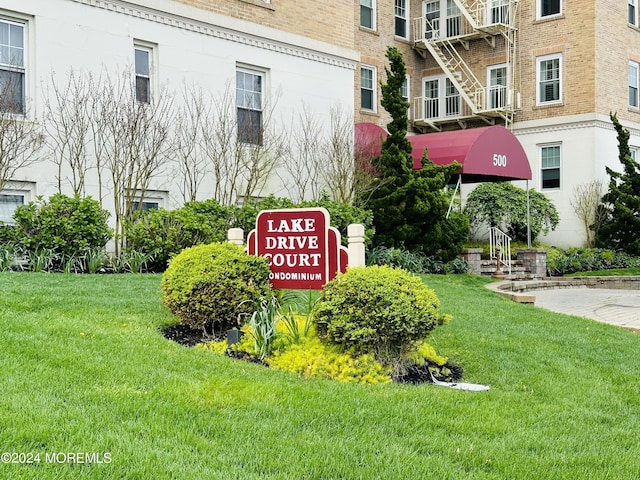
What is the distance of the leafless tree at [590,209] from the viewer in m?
25.0

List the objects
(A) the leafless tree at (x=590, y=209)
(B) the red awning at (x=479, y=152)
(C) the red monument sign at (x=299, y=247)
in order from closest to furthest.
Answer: (C) the red monument sign at (x=299, y=247), (B) the red awning at (x=479, y=152), (A) the leafless tree at (x=590, y=209)

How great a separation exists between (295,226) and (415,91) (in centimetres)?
2251

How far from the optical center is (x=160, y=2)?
15.2 metres

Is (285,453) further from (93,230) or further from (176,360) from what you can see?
(93,230)

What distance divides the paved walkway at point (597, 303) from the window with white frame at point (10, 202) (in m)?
10.4

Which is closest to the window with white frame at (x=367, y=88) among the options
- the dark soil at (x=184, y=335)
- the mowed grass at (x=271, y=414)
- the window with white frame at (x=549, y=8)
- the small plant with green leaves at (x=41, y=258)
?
the window with white frame at (x=549, y=8)

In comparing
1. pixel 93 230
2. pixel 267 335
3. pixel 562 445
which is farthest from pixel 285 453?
pixel 93 230

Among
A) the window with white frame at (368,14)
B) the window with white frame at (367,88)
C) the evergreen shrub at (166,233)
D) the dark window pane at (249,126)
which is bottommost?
the evergreen shrub at (166,233)

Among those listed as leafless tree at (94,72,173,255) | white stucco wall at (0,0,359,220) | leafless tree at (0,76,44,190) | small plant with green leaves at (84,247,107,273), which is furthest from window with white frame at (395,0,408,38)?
small plant with green leaves at (84,247,107,273)

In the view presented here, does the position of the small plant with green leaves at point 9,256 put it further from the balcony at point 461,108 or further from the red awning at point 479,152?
the balcony at point 461,108

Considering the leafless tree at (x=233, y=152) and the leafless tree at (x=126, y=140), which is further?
the leafless tree at (x=233, y=152)

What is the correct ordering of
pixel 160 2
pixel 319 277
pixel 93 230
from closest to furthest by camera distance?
1. pixel 319 277
2. pixel 93 230
3. pixel 160 2

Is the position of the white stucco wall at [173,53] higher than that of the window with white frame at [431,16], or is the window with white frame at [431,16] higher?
the window with white frame at [431,16]

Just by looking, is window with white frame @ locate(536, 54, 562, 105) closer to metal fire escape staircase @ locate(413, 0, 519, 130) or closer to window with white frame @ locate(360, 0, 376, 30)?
metal fire escape staircase @ locate(413, 0, 519, 130)
